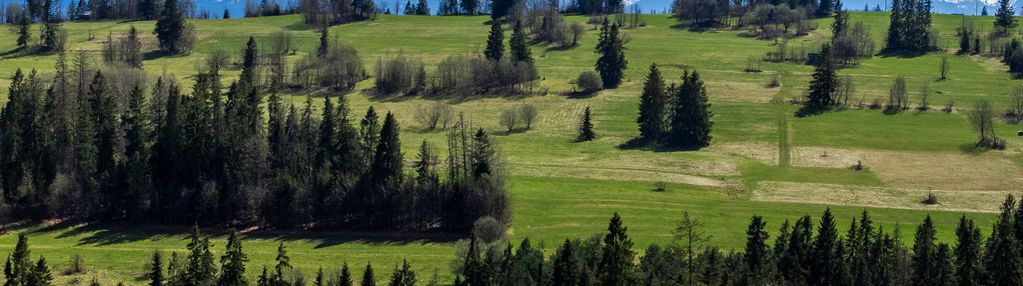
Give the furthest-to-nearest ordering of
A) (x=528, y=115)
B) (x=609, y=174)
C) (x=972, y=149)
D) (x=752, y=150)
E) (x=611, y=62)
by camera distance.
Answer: (x=611, y=62) < (x=528, y=115) < (x=752, y=150) < (x=972, y=149) < (x=609, y=174)

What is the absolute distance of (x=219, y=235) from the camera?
10619 cm

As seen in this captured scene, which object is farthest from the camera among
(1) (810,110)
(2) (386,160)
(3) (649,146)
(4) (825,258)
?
(1) (810,110)

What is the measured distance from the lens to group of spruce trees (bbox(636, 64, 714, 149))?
147 metres

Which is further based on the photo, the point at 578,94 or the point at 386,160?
the point at 578,94

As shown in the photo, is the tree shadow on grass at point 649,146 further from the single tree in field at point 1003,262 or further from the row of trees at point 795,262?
the single tree in field at point 1003,262

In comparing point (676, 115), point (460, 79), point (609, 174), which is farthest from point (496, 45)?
point (609, 174)

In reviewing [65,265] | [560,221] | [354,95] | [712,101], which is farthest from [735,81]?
[65,265]

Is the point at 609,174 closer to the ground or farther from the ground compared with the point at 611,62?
closer to the ground

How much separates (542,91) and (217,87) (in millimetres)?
63601

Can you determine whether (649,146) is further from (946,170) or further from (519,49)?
(519,49)

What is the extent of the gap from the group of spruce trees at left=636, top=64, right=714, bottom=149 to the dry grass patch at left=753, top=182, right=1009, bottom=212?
895 inches

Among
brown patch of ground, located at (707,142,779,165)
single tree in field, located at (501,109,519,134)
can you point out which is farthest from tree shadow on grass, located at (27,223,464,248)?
single tree in field, located at (501,109,519,134)

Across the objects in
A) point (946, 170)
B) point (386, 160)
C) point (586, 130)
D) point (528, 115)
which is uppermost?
point (528, 115)

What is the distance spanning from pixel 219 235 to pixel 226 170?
27.1 feet
